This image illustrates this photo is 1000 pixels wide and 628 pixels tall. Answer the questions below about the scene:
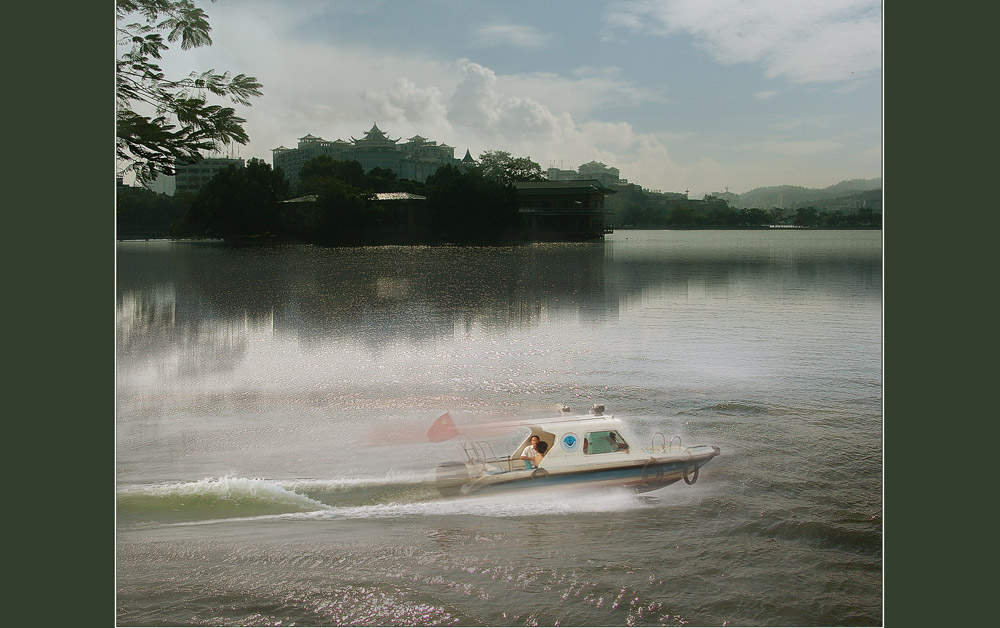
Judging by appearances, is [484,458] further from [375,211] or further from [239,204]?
[239,204]

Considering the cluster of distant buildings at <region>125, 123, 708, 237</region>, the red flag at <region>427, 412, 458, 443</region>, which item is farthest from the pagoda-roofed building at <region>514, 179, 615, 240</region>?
the red flag at <region>427, 412, 458, 443</region>

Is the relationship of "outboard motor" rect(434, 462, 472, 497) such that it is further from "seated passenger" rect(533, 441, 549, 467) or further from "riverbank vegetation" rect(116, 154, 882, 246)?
"riverbank vegetation" rect(116, 154, 882, 246)

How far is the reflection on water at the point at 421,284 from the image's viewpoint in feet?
20.0

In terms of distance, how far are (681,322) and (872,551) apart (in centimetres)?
264

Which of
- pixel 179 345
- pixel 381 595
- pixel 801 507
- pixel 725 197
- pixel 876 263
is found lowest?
pixel 381 595

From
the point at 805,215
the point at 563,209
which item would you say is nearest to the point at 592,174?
the point at 563,209

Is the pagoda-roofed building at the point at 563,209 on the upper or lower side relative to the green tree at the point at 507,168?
lower

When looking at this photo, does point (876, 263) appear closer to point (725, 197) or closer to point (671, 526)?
point (725, 197)

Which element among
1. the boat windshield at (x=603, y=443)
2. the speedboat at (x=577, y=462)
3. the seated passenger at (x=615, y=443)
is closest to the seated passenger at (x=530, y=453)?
the speedboat at (x=577, y=462)

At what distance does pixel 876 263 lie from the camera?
590 centimetres

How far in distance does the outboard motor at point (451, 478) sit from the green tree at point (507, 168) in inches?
103

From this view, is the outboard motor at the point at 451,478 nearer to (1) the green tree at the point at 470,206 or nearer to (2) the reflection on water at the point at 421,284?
(2) the reflection on water at the point at 421,284

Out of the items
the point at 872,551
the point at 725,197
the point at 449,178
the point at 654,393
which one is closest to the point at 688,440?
the point at 654,393

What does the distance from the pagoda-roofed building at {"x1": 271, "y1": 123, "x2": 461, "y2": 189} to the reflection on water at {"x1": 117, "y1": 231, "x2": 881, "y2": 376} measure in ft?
2.65
